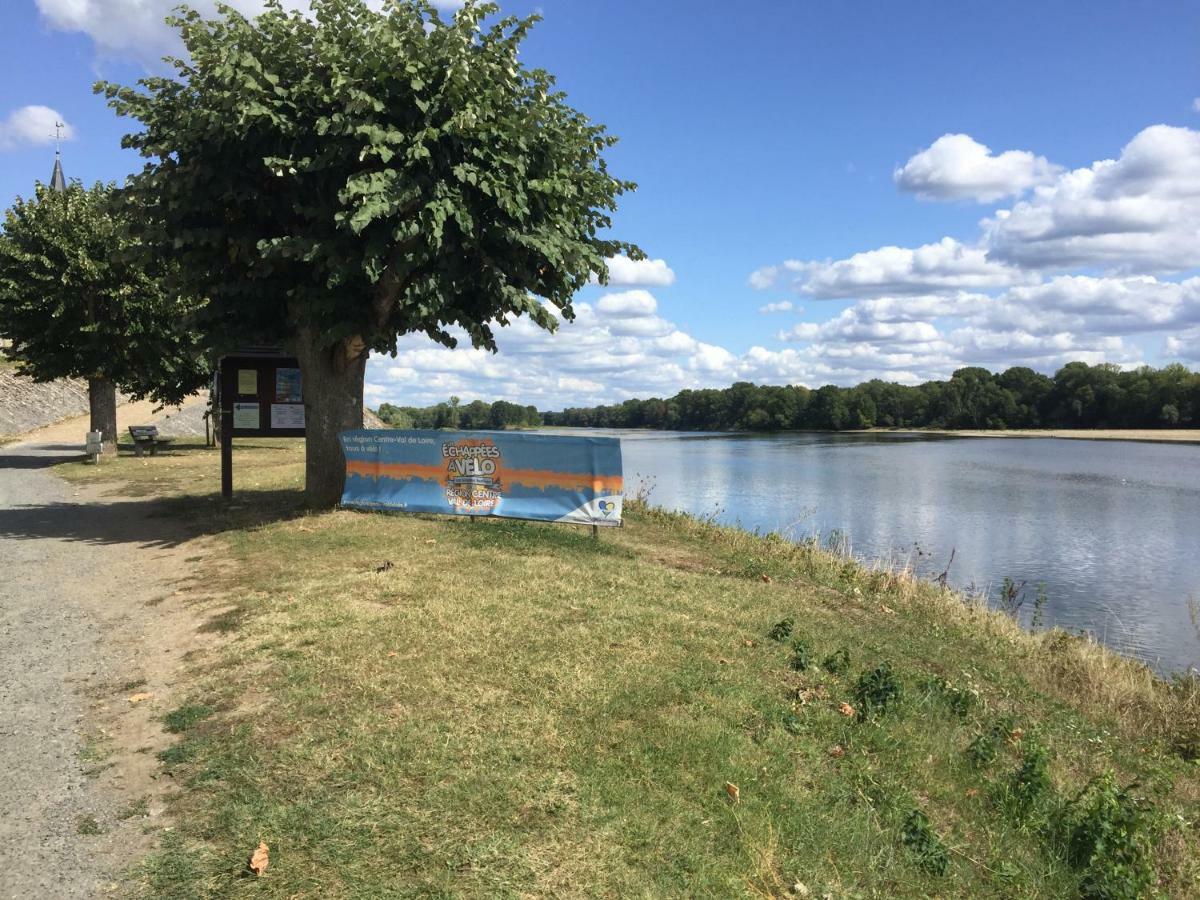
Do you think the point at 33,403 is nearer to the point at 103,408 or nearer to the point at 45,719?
the point at 103,408

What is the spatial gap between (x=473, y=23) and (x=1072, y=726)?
410 inches

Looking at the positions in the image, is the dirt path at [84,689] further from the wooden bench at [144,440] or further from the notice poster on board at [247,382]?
the wooden bench at [144,440]

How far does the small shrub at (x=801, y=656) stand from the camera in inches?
254

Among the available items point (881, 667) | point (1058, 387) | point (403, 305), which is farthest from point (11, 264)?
point (1058, 387)

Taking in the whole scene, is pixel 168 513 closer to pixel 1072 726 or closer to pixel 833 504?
pixel 1072 726

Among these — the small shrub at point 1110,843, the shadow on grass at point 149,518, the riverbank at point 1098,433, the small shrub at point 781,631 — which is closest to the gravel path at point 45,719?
the shadow on grass at point 149,518

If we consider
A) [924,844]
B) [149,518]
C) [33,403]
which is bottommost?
[924,844]

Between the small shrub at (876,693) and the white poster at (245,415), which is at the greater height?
the white poster at (245,415)

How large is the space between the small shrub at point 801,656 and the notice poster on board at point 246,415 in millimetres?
9922

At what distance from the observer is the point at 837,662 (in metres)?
6.60

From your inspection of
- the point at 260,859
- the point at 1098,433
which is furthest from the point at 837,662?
the point at 1098,433

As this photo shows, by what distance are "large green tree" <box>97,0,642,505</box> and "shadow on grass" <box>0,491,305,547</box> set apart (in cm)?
267

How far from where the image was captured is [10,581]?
8641 millimetres

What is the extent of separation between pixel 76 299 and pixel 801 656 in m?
21.6
